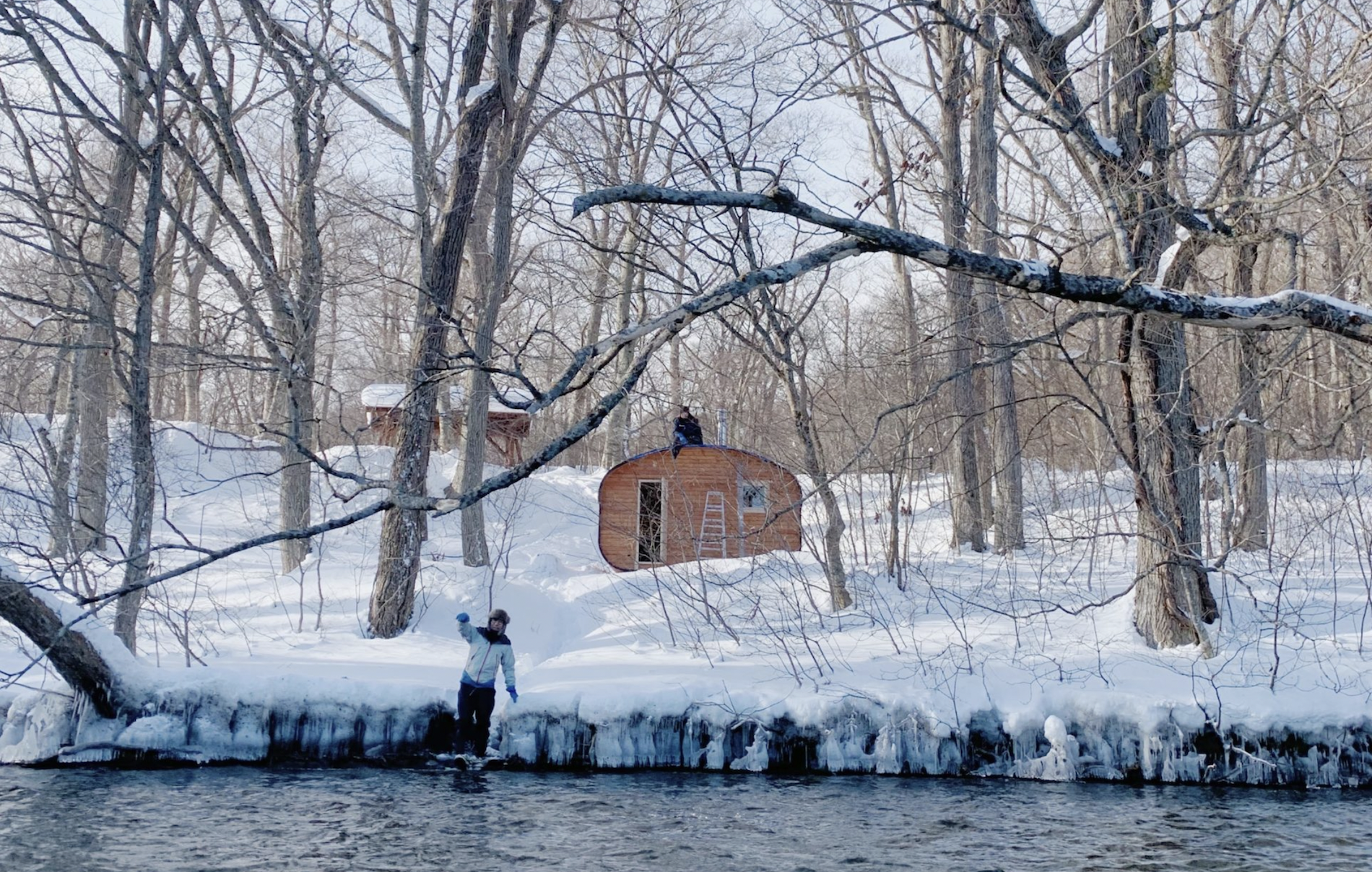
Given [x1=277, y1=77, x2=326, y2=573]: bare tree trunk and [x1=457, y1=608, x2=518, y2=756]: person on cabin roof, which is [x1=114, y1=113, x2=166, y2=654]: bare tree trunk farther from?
[x1=457, y1=608, x2=518, y2=756]: person on cabin roof

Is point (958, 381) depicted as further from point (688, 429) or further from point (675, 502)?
point (675, 502)

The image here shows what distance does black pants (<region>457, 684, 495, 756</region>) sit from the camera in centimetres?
943

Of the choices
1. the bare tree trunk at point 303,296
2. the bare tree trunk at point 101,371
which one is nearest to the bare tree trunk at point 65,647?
the bare tree trunk at point 303,296

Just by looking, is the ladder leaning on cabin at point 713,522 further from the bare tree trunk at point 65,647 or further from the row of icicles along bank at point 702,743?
the bare tree trunk at point 65,647

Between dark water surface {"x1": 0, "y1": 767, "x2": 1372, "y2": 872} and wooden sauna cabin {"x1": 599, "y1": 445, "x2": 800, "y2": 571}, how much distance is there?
7.73m

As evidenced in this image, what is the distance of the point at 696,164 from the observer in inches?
409

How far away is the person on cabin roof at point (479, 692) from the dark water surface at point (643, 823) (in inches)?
12.2

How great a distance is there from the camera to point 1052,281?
4812 mm

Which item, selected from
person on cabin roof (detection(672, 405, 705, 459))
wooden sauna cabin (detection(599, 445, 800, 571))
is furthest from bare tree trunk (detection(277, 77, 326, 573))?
person on cabin roof (detection(672, 405, 705, 459))

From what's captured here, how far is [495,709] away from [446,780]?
851 mm

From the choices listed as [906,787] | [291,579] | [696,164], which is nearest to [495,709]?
[906,787]

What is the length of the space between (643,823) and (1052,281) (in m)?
4.95

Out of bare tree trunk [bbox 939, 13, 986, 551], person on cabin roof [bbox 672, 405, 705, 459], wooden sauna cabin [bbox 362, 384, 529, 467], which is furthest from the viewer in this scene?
wooden sauna cabin [bbox 362, 384, 529, 467]

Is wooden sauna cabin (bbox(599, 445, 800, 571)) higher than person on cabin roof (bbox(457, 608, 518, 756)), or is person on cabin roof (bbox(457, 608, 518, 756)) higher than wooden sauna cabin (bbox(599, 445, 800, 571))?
wooden sauna cabin (bbox(599, 445, 800, 571))
